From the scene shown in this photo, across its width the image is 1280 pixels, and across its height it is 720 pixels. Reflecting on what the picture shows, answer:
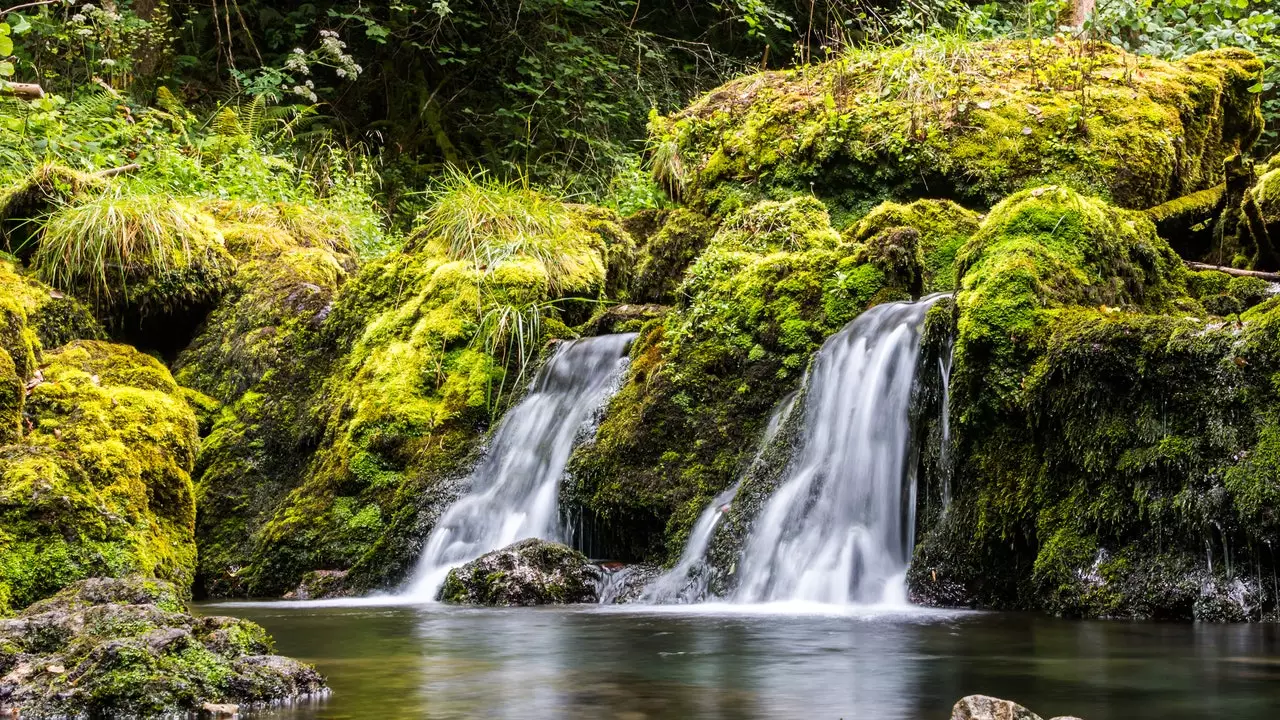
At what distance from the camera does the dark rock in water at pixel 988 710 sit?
2.57 meters

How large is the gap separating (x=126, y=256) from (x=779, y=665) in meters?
6.64

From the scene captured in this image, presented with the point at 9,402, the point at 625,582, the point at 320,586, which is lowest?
the point at 320,586

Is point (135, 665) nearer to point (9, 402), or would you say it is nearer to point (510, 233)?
point (9, 402)

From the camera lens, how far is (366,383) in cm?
843

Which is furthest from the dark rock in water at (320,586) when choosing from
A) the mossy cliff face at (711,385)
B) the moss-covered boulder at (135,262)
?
the moss-covered boulder at (135,262)

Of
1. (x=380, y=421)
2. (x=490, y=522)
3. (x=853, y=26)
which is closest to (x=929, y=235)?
(x=490, y=522)

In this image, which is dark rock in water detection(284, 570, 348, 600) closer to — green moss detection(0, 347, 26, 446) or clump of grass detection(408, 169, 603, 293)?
green moss detection(0, 347, 26, 446)

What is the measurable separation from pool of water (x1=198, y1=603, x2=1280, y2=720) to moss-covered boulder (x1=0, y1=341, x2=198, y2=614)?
1.40m

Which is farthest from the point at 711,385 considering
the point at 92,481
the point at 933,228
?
the point at 92,481

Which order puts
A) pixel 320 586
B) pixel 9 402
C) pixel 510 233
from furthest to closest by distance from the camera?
pixel 510 233 → pixel 320 586 → pixel 9 402

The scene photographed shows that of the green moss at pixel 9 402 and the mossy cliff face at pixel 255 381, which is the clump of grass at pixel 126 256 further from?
the green moss at pixel 9 402

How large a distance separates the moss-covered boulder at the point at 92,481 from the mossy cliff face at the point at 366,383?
76 cm

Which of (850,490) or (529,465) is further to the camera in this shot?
(529,465)

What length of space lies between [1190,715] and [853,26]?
1722 centimetres
